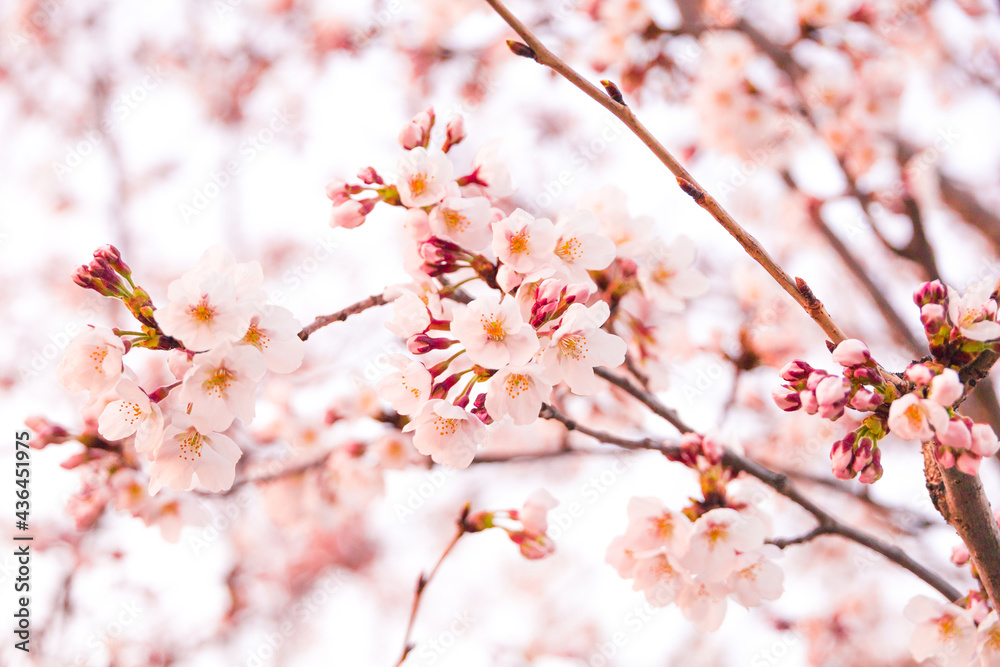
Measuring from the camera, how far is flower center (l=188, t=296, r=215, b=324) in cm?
102

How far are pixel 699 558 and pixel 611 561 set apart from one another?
0.22 meters

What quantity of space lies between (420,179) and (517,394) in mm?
452

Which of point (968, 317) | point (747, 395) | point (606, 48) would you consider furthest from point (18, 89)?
point (968, 317)

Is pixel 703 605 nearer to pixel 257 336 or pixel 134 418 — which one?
pixel 257 336

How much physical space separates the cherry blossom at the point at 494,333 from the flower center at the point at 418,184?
0.94 ft

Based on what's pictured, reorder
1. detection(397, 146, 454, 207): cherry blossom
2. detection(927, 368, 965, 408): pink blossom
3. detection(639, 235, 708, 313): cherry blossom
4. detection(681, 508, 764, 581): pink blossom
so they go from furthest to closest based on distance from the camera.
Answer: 1. detection(639, 235, 708, 313): cherry blossom
2. detection(681, 508, 764, 581): pink blossom
3. detection(397, 146, 454, 207): cherry blossom
4. detection(927, 368, 965, 408): pink blossom

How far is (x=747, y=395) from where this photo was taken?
345 cm

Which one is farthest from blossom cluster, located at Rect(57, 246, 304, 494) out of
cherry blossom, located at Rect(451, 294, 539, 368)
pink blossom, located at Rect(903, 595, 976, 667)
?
pink blossom, located at Rect(903, 595, 976, 667)

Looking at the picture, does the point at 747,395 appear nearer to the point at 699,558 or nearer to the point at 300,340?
the point at 699,558

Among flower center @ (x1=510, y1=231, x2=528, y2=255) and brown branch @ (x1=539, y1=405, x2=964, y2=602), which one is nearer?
flower center @ (x1=510, y1=231, x2=528, y2=255)

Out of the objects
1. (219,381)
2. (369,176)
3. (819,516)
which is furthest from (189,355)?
(819,516)

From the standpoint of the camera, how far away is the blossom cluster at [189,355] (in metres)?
1.01

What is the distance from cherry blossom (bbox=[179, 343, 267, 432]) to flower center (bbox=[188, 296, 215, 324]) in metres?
0.06

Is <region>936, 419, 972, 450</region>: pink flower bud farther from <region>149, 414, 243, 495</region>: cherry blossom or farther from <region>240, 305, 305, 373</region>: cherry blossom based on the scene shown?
<region>149, 414, 243, 495</region>: cherry blossom
